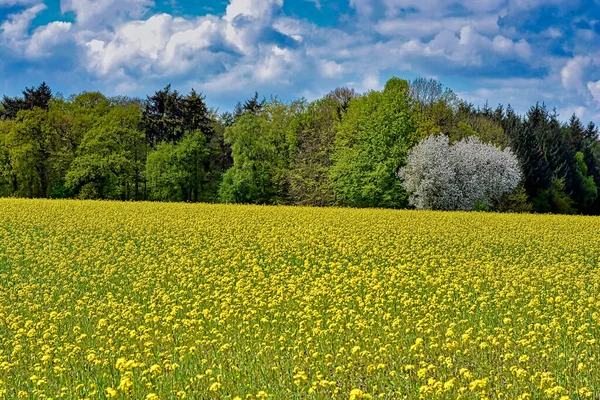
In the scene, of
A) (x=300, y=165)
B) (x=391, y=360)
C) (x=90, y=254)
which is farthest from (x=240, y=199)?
(x=391, y=360)

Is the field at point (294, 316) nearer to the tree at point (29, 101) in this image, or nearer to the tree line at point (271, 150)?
the tree line at point (271, 150)

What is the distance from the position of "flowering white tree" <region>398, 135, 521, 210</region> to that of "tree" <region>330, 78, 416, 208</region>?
1400mm

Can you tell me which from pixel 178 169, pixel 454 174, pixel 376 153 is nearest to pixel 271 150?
pixel 178 169

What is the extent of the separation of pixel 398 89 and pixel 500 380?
51208mm

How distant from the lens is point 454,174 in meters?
52.2

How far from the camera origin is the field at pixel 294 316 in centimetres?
891

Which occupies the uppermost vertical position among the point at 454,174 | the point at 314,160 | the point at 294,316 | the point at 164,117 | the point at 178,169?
the point at 164,117

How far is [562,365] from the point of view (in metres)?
9.89

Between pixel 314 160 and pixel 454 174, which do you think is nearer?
pixel 454 174

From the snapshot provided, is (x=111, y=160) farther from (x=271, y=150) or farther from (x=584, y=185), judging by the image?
(x=584, y=185)

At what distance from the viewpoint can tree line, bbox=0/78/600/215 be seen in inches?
2208

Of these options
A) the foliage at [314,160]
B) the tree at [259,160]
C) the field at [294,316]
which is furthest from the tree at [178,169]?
the field at [294,316]

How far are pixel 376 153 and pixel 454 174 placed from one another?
7.51 metres

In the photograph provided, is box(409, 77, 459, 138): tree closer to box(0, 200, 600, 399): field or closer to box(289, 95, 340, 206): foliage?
box(289, 95, 340, 206): foliage
